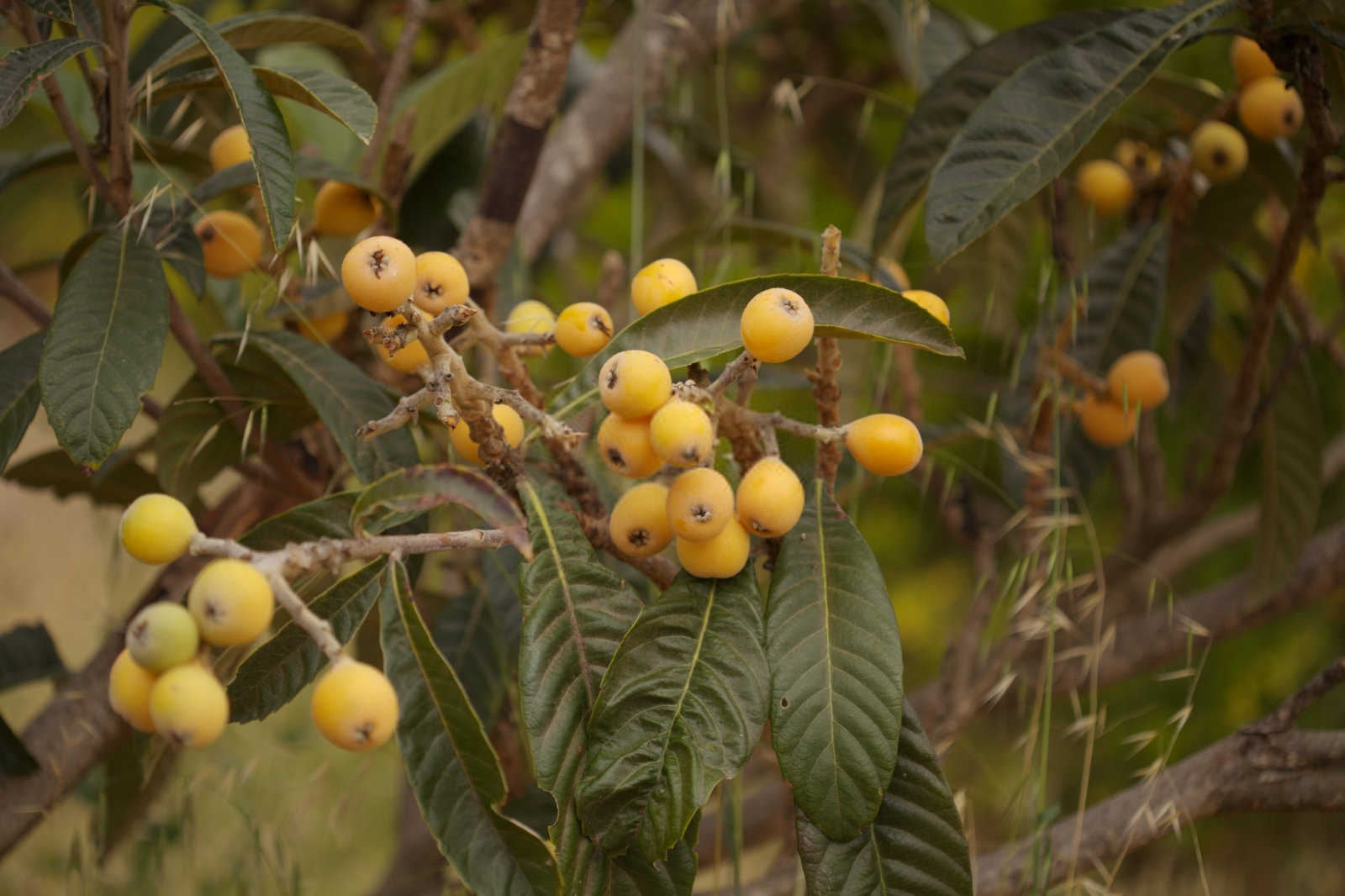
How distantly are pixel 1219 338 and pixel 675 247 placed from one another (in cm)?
89

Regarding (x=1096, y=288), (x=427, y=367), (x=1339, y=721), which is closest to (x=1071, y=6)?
(x=1096, y=288)

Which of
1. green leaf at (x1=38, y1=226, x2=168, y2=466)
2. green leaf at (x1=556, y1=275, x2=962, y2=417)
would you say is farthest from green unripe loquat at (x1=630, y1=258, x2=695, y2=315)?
green leaf at (x1=38, y1=226, x2=168, y2=466)

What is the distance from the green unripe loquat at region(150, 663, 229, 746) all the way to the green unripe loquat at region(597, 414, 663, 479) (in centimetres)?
26

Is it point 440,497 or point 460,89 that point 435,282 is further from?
point 460,89

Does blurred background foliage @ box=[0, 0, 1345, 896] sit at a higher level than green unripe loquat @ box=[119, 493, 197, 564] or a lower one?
lower

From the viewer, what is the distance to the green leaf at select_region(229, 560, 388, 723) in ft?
2.29

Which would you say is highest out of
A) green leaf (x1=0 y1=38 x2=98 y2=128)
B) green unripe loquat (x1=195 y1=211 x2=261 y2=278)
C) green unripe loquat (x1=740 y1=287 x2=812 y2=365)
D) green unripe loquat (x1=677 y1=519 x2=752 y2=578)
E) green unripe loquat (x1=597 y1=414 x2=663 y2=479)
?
green leaf (x1=0 y1=38 x2=98 y2=128)

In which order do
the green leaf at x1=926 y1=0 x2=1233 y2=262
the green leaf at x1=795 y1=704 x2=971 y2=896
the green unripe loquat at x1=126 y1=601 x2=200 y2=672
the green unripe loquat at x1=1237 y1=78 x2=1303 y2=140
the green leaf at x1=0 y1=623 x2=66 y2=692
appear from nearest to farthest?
the green unripe loquat at x1=126 y1=601 x2=200 y2=672
the green leaf at x1=795 y1=704 x2=971 y2=896
the green leaf at x1=926 y1=0 x2=1233 y2=262
the green unripe loquat at x1=1237 y1=78 x2=1303 y2=140
the green leaf at x1=0 y1=623 x2=66 y2=692

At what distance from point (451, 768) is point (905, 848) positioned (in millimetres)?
314

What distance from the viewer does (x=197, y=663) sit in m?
0.54

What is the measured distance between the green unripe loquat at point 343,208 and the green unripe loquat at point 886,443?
0.52m

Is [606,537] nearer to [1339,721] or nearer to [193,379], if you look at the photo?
[193,379]

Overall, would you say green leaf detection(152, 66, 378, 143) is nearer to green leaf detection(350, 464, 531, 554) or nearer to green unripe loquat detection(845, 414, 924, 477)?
green leaf detection(350, 464, 531, 554)

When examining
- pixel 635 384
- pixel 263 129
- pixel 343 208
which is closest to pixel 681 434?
pixel 635 384
